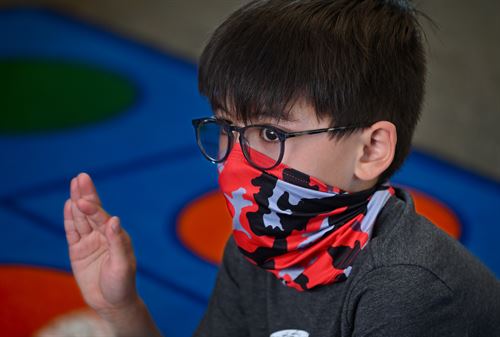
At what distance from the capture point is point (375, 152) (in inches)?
55.3

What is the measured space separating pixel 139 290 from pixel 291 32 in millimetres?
1306

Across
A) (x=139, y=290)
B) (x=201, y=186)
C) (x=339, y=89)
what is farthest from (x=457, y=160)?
(x=339, y=89)

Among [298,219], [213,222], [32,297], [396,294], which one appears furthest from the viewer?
[213,222]

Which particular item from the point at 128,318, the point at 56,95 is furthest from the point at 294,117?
the point at 56,95

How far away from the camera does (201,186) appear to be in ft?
10.2

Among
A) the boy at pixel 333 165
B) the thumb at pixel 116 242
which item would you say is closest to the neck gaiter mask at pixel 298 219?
the boy at pixel 333 165

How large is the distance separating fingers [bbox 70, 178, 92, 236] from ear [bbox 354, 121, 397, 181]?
55cm

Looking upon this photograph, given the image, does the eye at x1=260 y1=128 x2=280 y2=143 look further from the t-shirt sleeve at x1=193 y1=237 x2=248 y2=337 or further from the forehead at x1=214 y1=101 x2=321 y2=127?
the t-shirt sleeve at x1=193 y1=237 x2=248 y2=337

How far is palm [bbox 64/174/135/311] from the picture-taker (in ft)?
5.00

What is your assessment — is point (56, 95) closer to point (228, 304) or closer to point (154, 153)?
point (154, 153)

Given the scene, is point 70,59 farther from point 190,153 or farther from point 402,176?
point 402,176

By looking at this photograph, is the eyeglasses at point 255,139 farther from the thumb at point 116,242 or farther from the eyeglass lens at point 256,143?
the thumb at point 116,242

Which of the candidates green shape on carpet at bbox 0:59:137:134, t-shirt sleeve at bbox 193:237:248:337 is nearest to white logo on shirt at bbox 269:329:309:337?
t-shirt sleeve at bbox 193:237:248:337

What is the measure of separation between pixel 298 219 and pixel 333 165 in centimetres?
11
